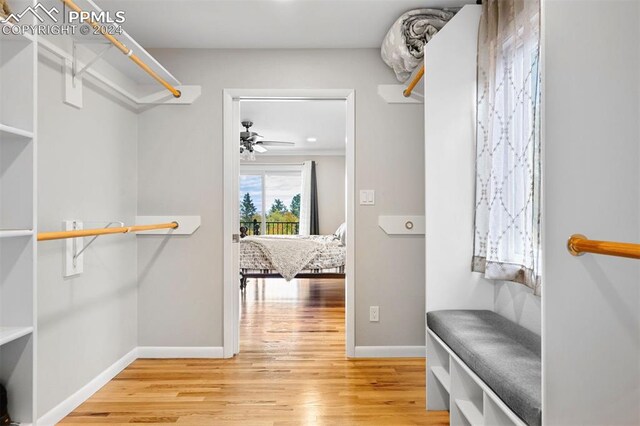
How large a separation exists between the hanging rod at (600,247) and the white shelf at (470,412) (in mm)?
921

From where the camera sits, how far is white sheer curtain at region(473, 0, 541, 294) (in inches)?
71.8

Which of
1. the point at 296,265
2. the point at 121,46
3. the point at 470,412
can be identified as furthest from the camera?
the point at 296,265

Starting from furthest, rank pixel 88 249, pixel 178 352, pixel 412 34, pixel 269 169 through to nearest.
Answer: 1. pixel 269 169
2. pixel 178 352
3. pixel 412 34
4. pixel 88 249

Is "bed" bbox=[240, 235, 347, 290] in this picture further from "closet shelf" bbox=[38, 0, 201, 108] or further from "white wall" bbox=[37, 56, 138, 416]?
"closet shelf" bbox=[38, 0, 201, 108]

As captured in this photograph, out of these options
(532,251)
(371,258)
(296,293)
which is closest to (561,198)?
(532,251)

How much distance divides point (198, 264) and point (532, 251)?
2286mm

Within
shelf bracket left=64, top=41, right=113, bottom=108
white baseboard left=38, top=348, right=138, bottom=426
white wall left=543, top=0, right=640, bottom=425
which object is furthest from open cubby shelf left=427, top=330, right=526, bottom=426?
shelf bracket left=64, top=41, right=113, bottom=108

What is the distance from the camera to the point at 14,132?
131 centimetres

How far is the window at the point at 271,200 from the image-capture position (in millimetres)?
8648

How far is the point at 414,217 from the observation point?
310 cm

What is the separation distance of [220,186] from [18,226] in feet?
5.77

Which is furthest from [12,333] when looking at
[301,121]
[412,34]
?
[301,121]

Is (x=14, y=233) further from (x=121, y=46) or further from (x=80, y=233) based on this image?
(x=121, y=46)

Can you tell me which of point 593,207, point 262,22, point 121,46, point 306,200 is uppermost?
point 262,22
